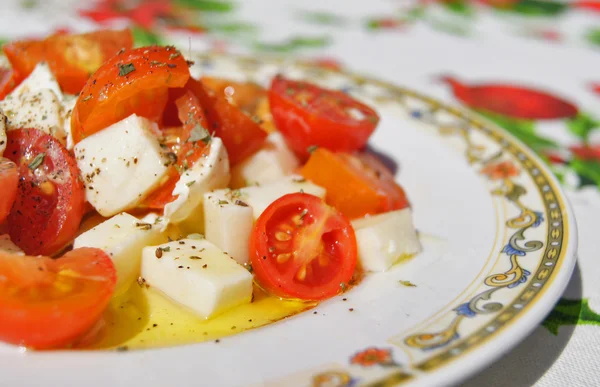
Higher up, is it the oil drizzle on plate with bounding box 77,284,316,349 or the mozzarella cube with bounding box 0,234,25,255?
the mozzarella cube with bounding box 0,234,25,255

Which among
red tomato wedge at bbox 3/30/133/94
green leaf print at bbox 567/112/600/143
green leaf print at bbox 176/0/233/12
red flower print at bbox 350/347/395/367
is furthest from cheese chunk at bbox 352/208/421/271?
green leaf print at bbox 176/0/233/12

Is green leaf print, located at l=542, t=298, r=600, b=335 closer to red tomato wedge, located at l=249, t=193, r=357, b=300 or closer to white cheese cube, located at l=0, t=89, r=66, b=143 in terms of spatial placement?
red tomato wedge, located at l=249, t=193, r=357, b=300

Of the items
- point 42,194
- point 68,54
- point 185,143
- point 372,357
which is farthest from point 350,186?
point 68,54

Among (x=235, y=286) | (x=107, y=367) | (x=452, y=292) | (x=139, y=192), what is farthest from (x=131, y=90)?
(x=452, y=292)

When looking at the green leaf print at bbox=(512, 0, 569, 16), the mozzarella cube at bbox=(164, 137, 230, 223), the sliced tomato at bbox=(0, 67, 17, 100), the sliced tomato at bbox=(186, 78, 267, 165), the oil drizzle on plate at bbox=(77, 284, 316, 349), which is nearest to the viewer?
the oil drizzle on plate at bbox=(77, 284, 316, 349)

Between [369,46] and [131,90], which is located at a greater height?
[131,90]

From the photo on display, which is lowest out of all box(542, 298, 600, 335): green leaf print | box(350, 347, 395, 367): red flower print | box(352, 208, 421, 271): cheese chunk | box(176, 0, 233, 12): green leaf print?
box(542, 298, 600, 335): green leaf print

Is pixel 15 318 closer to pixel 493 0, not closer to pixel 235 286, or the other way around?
pixel 235 286
